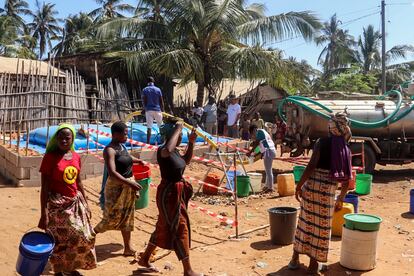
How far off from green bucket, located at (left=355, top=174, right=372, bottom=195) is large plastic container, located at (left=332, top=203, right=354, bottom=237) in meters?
3.07

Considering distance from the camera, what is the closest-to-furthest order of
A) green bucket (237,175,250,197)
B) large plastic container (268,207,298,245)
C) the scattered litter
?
the scattered litter
large plastic container (268,207,298,245)
green bucket (237,175,250,197)

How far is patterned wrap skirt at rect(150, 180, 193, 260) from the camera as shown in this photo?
399cm

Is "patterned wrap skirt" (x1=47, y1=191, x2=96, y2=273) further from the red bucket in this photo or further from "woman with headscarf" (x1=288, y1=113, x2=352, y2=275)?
the red bucket

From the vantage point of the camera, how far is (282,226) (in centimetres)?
531

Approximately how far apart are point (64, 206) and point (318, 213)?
2354 mm

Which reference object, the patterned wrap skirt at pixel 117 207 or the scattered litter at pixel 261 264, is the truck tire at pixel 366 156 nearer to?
the scattered litter at pixel 261 264

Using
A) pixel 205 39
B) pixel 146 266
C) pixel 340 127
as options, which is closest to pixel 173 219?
pixel 146 266

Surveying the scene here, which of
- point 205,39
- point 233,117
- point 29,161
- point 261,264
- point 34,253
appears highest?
point 205,39

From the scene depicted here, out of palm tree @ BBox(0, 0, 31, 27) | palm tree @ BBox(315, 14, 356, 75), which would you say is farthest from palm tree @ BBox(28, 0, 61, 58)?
palm tree @ BBox(315, 14, 356, 75)

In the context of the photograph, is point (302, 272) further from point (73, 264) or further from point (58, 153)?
point (58, 153)

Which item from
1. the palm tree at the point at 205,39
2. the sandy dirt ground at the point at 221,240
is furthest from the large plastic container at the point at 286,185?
the palm tree at the point at 205,39

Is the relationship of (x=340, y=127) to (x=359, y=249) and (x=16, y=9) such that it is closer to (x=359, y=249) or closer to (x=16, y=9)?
(x=359, y=249)

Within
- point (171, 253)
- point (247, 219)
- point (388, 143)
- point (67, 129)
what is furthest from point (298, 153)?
point (67, 129)

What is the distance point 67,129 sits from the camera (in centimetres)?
377
